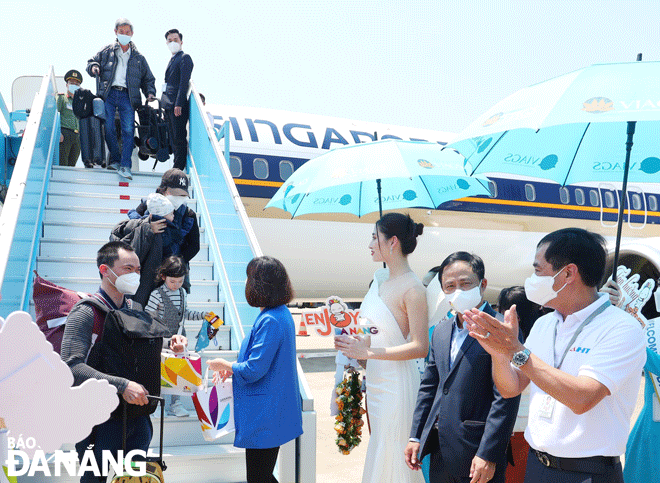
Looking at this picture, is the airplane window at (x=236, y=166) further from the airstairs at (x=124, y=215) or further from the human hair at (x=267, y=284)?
→ the human hair at (x=267, y=284)

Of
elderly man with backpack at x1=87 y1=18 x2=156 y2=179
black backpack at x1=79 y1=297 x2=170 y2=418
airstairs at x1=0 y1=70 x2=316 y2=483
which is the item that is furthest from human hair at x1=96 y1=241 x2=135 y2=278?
elderly man with backpack at x1=87 y1=18 x2=156 y2=179

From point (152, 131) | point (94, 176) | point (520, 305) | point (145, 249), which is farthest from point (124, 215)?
point (520, 305)

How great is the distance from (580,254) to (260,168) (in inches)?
280

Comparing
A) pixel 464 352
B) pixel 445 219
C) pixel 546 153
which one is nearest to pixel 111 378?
pixel 464 352

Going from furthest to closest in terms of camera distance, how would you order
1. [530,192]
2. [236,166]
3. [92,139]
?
[530,192] → [236,166] → [92,139]

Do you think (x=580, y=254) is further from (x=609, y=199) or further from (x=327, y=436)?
(x=609, y=199)

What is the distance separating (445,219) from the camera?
10227mm

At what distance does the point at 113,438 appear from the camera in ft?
8.57

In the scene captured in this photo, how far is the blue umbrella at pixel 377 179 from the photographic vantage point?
4385 millimetres

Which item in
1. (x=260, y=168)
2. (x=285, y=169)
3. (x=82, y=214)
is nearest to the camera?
(x=82, y=214)

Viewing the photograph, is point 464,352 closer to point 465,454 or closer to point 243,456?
point 465,454

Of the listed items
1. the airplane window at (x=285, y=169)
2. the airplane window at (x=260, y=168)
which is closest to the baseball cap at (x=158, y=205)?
the airplane window at (x=260, y=168)

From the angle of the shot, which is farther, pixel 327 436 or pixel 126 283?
pixel 327 436

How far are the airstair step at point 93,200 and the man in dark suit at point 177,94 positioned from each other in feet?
3.96
